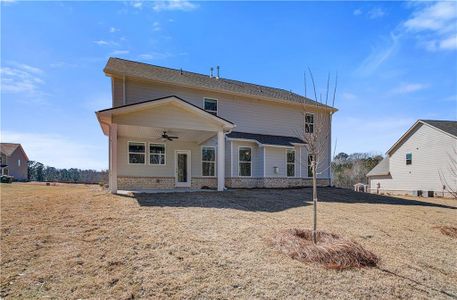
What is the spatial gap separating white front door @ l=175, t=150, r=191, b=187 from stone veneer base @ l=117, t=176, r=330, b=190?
1.29 feet

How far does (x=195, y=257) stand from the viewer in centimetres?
493

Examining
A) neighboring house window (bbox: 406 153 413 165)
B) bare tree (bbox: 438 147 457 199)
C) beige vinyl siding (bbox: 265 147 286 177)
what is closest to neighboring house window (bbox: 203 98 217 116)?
beige vinyl siding (bbox: 265 147 286 177)

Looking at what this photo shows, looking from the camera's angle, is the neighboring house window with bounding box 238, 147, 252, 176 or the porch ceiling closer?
the porch ceiling

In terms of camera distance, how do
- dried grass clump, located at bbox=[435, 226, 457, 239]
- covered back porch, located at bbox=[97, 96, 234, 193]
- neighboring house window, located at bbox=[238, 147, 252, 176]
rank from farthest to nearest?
neighboring house window, located at bbox=[238, 147, 252, 176] < covered back porch, located at bbox=[97, 96, 234, 193] < dried grass clump, located at bbox=[435, 226, 457, 239]

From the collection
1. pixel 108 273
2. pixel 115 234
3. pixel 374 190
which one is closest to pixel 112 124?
pixel 115 234

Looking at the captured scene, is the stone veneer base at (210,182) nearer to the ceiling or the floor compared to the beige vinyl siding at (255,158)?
nearer to the floor

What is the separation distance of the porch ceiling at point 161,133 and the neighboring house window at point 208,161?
3.53 feet

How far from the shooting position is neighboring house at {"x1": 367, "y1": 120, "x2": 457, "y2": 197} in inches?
856

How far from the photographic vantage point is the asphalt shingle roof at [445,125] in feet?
72.0

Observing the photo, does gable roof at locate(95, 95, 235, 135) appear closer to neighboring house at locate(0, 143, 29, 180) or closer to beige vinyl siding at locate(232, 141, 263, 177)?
beige vinyl siding at locate(232, 141, 263, 177)

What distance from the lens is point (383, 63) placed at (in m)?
11.9

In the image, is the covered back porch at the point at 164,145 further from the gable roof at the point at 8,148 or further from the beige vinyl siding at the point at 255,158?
the gable roof at the point at 8,148

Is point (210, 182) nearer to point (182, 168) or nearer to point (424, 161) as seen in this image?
point (182, 168)

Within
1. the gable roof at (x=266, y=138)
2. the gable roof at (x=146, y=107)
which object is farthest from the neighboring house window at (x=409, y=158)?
the gable roof at (x=146, y=107)
